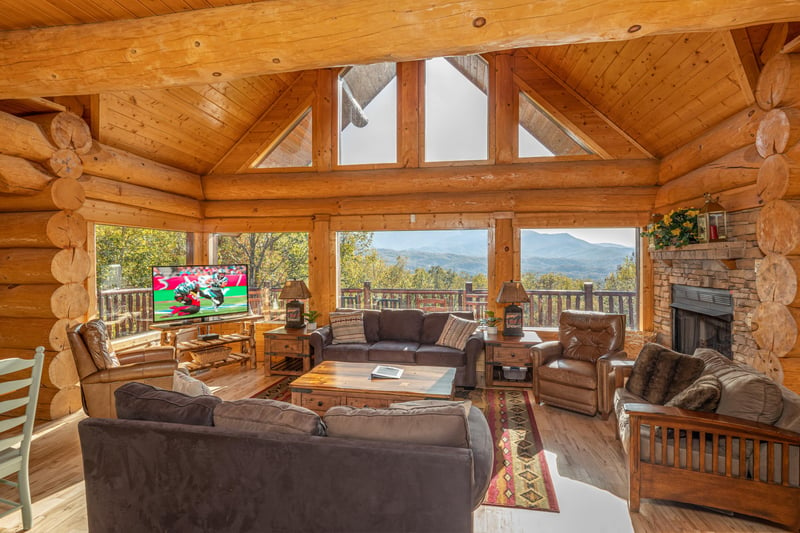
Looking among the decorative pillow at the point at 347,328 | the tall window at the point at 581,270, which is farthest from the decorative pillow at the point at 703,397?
the decorative pillow at the point at 347,328

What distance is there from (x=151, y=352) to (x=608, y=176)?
5.94 metres

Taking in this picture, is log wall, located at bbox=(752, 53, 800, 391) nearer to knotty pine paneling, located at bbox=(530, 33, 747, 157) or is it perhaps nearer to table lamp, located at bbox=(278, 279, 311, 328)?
knotty pine paneling, located at bbox=(530, 33, 747, 157)

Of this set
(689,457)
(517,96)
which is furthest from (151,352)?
(517,96)

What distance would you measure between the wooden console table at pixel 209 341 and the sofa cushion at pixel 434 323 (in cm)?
258

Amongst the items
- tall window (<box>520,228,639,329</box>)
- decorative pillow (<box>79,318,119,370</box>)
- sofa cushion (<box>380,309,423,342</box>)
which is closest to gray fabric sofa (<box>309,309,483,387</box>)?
sofa cushion (<box>380,309,423,342</box>)

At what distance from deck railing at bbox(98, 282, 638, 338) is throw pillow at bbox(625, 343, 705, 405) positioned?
2.70m

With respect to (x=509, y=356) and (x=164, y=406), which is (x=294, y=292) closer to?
(x=509, y=356)

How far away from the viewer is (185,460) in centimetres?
183

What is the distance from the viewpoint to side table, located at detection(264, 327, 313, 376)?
5289 mm

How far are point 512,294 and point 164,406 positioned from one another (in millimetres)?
3979

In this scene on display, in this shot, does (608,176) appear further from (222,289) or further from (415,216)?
(222,289)

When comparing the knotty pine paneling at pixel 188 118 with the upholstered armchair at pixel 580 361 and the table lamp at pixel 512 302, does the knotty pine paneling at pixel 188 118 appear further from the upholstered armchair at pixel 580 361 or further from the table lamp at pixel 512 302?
the upholstered armchair at pixel 580 361

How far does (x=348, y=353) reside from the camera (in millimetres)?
4934

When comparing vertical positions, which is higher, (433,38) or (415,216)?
(433,38)
